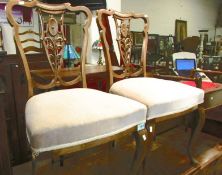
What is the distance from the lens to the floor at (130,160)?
133 centimetres

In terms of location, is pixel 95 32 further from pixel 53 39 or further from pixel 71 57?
A: pixel 53 39

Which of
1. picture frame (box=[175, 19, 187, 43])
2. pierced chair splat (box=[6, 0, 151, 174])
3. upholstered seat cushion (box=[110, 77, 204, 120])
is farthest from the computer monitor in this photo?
picture frame (box=[175, 19, 187, 43])

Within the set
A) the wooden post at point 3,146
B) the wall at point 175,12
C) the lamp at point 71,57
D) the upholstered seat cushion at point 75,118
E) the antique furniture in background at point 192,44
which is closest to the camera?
the upholstered seat cushion at point 75,118

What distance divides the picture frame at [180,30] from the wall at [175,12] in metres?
0.11

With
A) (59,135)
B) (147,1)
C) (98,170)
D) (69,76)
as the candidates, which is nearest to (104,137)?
(59,135)

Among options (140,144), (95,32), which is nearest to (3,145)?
(140,144)

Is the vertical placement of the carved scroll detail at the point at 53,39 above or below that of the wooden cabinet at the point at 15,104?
above

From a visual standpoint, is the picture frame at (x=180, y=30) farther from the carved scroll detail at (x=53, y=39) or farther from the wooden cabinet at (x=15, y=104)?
the carved scroll detail at (x=53, y=39)

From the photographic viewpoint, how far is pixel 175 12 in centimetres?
552

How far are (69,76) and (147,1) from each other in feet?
12.5

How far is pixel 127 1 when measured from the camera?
171 inches

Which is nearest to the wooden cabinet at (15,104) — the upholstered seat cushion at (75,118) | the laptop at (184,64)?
the upholstered seat cushion at (75,118)

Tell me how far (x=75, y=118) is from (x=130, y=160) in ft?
2.86

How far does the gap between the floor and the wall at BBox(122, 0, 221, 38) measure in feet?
10.9
